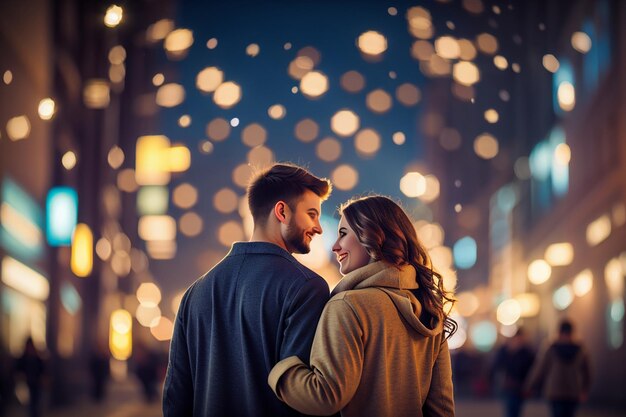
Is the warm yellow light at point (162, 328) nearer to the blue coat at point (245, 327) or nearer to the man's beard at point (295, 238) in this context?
the blue coat at point (245, 327)

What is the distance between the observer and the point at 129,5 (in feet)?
30.7

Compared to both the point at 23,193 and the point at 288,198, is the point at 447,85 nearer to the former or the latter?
the point at 23,193

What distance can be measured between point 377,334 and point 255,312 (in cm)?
57

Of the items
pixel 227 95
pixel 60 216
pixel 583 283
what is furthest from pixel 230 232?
pixel 227 95

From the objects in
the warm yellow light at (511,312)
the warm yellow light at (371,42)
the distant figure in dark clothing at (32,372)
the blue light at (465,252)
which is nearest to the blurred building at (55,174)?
the warm yellow light at (371,42)

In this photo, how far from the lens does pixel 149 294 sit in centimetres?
8881

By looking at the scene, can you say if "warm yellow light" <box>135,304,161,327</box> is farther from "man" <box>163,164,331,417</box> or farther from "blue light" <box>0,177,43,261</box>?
"man" <box>163,164,331,417</box>

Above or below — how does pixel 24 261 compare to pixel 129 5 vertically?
below

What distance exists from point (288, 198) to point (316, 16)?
30.4 feet

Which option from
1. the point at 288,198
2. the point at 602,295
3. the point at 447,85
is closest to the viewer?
the point at 288,198

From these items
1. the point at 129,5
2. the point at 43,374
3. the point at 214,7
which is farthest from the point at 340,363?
the point at 43,374

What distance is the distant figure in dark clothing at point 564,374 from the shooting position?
11.2 m

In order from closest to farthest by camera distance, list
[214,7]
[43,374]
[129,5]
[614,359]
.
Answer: [129,5] → [214,7] → [43,374] → [614,359]

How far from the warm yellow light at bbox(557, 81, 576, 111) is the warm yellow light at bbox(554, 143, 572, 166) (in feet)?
4.47
